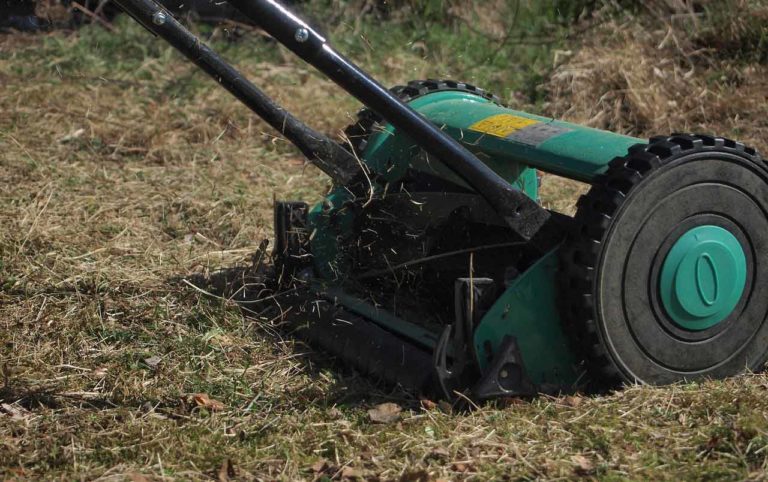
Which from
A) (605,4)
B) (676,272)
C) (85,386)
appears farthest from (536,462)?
(605,4)

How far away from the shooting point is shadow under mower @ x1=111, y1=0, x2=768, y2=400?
2988 mm

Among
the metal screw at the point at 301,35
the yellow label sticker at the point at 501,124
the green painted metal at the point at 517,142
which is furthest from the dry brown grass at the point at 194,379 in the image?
the metal screw at the point at 301,35

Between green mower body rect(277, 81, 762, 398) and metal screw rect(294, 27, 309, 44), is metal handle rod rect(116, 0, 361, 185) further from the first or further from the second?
metal screw rect(294, 27, 309, 44)

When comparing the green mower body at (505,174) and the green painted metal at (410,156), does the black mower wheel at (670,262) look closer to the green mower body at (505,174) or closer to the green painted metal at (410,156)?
the green mower body at (505,174)

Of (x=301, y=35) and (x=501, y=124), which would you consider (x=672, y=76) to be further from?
(x=301, y=35)

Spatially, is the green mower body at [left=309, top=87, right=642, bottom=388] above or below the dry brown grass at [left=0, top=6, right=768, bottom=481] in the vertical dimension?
above

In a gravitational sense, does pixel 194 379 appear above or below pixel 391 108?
below

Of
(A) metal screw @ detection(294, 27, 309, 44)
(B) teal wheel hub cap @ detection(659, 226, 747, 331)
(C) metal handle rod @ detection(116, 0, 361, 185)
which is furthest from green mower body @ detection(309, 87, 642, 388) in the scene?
(A) metal screw @ detection(294, 27, 309, 44)

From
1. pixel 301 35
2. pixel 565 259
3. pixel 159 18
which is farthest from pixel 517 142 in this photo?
pixel 159 18

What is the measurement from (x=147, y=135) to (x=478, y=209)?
2778 mm

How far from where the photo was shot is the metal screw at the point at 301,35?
2891 millimetres

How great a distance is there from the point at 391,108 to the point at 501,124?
666 mm

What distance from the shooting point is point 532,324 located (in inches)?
120

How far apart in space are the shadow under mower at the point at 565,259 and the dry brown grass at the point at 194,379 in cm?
11
